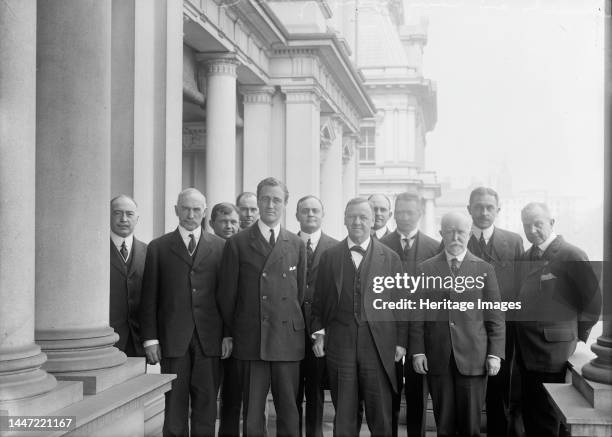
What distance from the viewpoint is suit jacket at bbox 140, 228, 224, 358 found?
6293mm

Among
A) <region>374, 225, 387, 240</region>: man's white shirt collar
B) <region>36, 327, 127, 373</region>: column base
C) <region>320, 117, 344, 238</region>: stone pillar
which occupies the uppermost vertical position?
<region>320, 117, 344, 238</region>: stone pillar

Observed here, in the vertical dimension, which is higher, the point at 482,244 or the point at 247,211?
the point at 247,211

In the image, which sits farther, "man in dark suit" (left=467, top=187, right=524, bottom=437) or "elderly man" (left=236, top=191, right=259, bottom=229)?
"elderly man" (left=236, top=191, right=259, bottom=229)

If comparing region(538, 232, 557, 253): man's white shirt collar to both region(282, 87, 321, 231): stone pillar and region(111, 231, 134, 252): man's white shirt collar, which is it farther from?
region(282, 87, 321, 231): stone pillar

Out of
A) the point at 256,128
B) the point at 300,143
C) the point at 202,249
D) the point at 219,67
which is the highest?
the point at 219,67

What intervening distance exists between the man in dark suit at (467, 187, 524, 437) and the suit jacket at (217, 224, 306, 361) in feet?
5.87

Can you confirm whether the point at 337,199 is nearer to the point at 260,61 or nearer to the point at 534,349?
the point at 260,61

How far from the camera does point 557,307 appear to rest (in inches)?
247

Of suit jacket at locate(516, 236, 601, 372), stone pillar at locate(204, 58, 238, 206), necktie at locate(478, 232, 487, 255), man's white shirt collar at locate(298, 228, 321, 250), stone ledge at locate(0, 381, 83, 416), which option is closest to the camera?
stone ledge at locate(0, 381, 83, 416)

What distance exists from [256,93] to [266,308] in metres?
14.7

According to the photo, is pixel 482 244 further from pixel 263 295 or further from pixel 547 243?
pixel 263 295

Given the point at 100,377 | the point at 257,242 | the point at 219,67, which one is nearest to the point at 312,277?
the point at 257,242

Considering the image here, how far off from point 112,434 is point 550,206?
15.7ft

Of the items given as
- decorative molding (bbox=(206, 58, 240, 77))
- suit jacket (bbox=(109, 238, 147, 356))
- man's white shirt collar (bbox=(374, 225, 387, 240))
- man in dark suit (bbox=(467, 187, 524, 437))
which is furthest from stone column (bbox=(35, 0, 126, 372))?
decorative molding (bbox=(206, 58, 240, 77))
